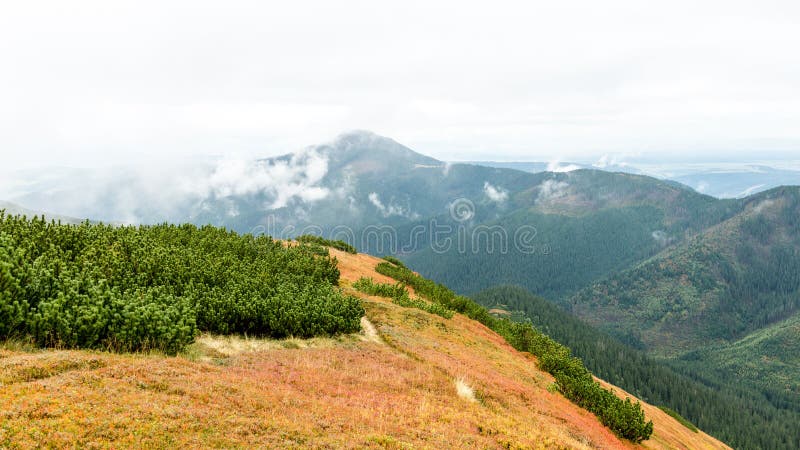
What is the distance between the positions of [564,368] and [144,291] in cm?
2234

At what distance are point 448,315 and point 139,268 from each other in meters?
17.9

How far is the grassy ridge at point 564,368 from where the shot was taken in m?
19.1

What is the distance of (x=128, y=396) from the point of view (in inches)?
303

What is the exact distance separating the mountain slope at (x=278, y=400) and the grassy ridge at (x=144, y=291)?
815mm

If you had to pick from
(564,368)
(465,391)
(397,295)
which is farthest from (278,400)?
(564,368)

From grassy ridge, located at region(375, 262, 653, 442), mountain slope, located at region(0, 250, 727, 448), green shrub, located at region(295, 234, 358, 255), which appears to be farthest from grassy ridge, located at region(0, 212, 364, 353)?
green shrub, located at region(295, 234, 358, 255)

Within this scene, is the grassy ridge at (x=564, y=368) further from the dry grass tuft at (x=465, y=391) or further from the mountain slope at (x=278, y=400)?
the dry grass tuft at (x=465, y=391)

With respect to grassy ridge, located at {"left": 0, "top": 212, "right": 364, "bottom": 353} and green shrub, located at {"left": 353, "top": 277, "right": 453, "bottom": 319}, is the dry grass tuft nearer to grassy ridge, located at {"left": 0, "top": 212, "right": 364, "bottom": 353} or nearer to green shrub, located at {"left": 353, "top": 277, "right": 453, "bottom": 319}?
grassy ridge, located at {"left": 0, "top": 212, "right": 364, "bottom": 353}

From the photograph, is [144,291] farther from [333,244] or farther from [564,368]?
[333,244]

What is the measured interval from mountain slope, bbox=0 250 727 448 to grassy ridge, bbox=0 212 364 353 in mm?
815

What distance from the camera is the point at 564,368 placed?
2414 centimetres

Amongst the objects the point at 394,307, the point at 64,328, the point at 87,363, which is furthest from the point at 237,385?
the point at 394,307

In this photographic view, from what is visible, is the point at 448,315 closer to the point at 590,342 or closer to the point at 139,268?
the point at 139,268

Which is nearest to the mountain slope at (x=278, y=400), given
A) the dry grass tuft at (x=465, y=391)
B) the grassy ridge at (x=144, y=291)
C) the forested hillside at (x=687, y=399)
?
the dry grass tuft at (x=465, y=391)
